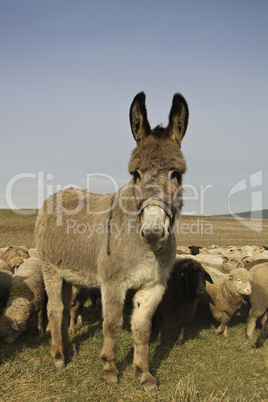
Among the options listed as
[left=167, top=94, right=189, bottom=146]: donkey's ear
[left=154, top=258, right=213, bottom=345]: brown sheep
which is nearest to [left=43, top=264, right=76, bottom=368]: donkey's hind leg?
[left=154, top=258, right=213, bottom=345]: brown sheep

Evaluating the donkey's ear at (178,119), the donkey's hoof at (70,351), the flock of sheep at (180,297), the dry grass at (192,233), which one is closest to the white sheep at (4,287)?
the flock of sheep at (180,297)

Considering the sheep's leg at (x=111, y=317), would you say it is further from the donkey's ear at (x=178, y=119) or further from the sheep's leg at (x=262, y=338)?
the sheep's leg at (x=262, y=338)

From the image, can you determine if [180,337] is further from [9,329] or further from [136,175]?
[136,175]

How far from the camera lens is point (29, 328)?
7023mm

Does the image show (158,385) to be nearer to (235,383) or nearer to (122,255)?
(235,383)

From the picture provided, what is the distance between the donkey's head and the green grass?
8.03 ft

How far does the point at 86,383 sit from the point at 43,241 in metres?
2.61

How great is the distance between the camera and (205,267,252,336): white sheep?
7.36 meters

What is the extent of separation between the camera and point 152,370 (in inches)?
206

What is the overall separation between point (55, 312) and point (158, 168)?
3456 millimetres

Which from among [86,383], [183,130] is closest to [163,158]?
[183,130]

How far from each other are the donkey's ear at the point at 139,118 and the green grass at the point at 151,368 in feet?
11.7

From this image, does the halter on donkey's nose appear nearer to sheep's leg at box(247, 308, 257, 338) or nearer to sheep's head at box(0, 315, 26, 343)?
sheep's head at box(0, 315, 26, 343)

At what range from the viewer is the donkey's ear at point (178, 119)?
4055 mm
